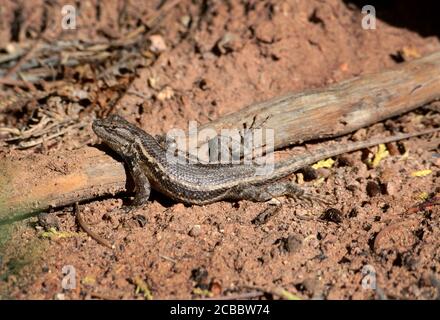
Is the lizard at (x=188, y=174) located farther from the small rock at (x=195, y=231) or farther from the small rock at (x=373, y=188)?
the small rock at (x=373, y=188)

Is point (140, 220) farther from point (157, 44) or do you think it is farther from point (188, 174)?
point (157, 44)

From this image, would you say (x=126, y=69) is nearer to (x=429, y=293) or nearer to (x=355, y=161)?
(x=355, y=161)

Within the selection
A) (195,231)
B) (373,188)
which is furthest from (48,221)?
(373,188)

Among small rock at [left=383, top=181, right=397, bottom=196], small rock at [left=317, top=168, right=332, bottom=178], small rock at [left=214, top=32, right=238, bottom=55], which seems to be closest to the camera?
small rock at [left=383, top=181, right=397, bottom=196]

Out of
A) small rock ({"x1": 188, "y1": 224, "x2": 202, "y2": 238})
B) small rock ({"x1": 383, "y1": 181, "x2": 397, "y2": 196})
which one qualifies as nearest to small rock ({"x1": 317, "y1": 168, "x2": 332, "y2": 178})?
small rock ({"x1": 383, "y1": 181, "x2": 397, "y2": 196})

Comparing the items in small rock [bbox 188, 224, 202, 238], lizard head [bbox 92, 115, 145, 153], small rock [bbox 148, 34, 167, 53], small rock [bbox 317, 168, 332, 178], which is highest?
small rock [bbox 148, 34, 167, 53]

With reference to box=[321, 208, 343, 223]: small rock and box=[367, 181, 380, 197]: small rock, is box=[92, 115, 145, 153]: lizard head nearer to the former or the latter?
box=[321, 208, 343, 223]: small rock
